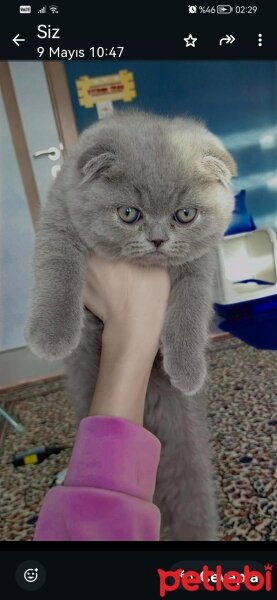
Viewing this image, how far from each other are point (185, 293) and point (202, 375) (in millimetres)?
129

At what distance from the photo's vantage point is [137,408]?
0.52 metres

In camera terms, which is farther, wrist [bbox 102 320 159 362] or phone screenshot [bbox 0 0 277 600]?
wrist [bbox 102 320 159 362]

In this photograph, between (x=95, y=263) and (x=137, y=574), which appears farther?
(x=95, y=263)

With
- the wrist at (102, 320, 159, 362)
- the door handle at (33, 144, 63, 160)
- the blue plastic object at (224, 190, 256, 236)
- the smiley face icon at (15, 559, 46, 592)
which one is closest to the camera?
the smiley face icon at (15, 559, 46, 592)

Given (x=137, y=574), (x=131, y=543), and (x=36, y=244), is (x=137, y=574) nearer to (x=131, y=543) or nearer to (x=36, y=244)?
(x=131, y=543)

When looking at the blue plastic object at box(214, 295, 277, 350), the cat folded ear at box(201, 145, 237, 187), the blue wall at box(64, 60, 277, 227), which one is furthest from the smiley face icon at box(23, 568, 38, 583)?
the blue wall at box(64, 60, 277, 227)

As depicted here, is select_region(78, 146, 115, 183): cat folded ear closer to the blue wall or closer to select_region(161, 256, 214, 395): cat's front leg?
select_region(161, 256, 214, 395): cat's front leg

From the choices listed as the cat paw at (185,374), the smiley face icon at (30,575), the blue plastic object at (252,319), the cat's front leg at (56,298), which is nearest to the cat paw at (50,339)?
the cat's front leg at (56,298)

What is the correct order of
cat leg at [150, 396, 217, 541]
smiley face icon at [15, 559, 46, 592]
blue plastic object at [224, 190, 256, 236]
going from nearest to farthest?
1. smiley face icon at [15, 559, 46, 592]
2. cat leg at [150, 396, 217, 541]
3. blue plastic object at [224, 190, 256, 236]

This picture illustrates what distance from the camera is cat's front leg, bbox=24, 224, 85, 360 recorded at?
60 centimetres

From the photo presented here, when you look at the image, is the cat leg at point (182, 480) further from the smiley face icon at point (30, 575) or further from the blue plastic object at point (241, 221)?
the blue plastic object at point (241, 221)

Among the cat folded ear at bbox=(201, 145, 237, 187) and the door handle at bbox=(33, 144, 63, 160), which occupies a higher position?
the door handle at bbox=(33, 144, 63, 160)
